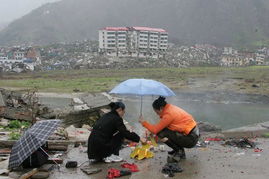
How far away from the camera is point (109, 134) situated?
6.69 m

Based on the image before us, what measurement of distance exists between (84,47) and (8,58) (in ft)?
90.5

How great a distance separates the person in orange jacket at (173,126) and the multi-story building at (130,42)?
278 feet

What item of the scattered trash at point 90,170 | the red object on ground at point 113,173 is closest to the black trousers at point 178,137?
the red object on ground at point 113,173

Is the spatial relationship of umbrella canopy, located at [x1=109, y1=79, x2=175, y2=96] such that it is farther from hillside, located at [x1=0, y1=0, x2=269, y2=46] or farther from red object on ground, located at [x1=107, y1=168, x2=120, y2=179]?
hillside, located at [x1=0, y1=0, x2=269, y2=46]

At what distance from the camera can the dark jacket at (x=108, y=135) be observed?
6586 millimetres

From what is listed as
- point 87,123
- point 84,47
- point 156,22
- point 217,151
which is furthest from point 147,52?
point 156,22

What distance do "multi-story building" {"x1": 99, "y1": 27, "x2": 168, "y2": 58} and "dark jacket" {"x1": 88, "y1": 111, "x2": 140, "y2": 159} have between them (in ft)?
278

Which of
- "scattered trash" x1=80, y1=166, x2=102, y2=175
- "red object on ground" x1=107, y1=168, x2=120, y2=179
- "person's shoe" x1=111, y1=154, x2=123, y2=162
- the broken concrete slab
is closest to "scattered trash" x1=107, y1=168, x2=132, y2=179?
"red object on ground" x1=107, y1=168, x2=120, y2=179

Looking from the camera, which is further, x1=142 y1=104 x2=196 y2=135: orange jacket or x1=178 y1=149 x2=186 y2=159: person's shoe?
x1=178 y1=149 x2=186 y2=159: person's shoe

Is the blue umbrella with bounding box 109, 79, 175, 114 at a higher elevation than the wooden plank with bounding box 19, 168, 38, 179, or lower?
higher

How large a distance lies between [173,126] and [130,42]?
3441 inches

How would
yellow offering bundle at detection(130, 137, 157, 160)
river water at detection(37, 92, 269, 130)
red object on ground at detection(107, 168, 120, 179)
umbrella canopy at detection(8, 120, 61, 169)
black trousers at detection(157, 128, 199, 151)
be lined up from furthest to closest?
river water at detection(37, 92, 269, 130) < yellow offering bundle at detection(130, 137, 157, 160) < black trousers at detection(157, 128, 199, 151) < red object on ground at detection(107, 168, 120, 179) < umbrella canopy at detection(8, 120, 61, 169)

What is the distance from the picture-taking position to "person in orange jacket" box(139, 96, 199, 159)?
6730mm

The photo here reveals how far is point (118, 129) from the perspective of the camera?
6.59 meters
